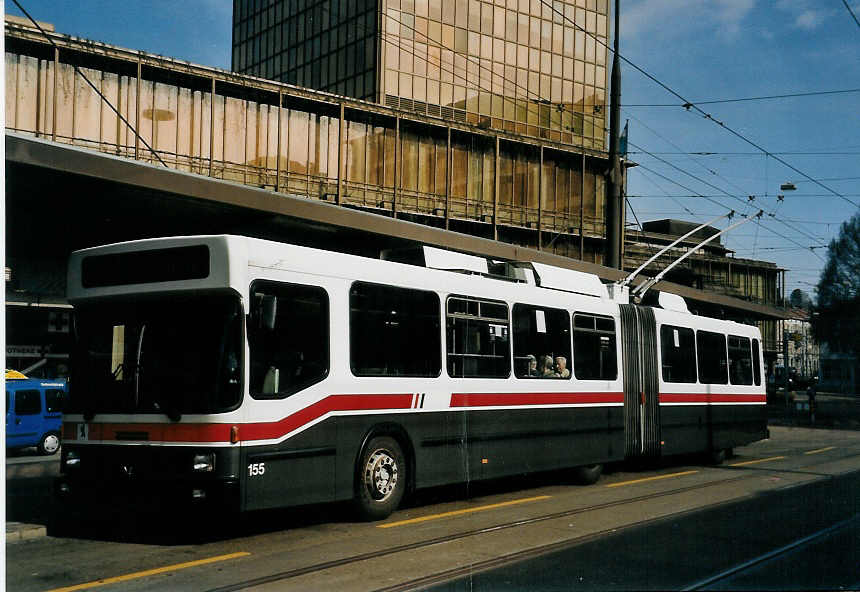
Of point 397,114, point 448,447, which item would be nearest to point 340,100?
point 397,114

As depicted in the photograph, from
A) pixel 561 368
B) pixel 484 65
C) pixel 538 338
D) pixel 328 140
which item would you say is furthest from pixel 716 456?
pixel 484 65

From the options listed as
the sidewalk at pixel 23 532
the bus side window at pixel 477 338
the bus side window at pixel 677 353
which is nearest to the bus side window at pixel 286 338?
the bus side window at pixel 477 338

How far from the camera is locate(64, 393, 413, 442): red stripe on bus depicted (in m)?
8.45

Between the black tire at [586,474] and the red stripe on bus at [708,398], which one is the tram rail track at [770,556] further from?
the red stripe on bus at [708,398]

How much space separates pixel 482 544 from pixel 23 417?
16.7 m

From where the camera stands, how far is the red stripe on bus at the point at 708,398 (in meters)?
16.3

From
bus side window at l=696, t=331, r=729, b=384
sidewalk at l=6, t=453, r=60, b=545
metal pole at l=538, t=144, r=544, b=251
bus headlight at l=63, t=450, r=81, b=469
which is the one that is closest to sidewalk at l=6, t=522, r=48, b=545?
sidewalk at l=6, t=453, r=60, b=545

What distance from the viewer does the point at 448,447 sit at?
11148 millimetres

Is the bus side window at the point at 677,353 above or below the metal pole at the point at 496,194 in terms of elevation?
below

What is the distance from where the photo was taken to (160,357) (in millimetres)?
8797

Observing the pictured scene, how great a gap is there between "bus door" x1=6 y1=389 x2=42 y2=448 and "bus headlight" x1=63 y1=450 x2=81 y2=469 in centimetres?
1378

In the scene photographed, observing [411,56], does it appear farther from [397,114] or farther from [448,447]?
[448,447]

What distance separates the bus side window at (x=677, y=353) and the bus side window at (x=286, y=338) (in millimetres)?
8338

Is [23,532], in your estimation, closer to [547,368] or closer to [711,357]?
[547,368]
